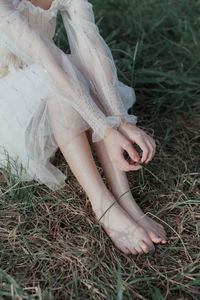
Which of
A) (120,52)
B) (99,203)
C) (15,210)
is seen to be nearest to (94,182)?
(99,203)

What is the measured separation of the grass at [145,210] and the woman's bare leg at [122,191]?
1.8 inches

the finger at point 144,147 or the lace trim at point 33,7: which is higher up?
the lace trim at point 33,7

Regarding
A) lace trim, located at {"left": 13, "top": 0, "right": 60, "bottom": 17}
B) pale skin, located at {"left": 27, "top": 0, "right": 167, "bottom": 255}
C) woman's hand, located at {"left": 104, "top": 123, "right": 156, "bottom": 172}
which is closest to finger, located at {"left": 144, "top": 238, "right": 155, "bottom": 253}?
pale skin, located at {"left": 27, "top": 0, "right": 167, "bottom": 255}

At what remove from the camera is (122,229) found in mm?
1104

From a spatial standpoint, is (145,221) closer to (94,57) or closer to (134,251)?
(134,251)

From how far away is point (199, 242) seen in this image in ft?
3.70

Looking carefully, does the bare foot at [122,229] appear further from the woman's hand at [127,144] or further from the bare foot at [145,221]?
the woman's hand at [127,144]

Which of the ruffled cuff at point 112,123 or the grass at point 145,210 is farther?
the ruffled cuff at point 112,123

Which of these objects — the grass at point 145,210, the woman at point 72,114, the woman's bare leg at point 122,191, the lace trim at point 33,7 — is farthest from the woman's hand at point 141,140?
the lace trim at point 33,7

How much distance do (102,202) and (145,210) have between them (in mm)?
192

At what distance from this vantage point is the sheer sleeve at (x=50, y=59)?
1.05 m

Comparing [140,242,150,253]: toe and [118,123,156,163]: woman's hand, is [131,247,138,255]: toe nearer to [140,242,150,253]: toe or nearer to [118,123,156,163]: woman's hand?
[140,242,150,253]: toe

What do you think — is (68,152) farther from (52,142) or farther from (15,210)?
(15,210)

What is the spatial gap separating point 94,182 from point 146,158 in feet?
0.59
